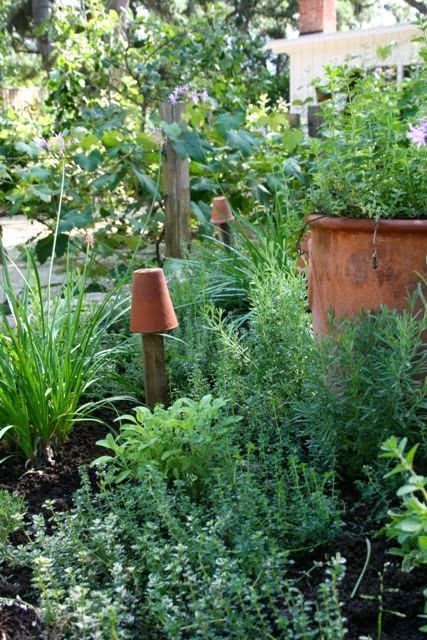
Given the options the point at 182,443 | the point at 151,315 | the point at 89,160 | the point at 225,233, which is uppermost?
the point at 89,160

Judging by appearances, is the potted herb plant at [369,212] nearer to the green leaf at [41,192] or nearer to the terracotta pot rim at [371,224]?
the terracotta pot rim at [371,224]

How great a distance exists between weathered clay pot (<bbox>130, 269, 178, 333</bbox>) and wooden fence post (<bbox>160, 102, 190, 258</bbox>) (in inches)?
79.2

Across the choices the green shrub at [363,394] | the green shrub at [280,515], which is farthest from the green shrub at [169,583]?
the green shrub at [363,394]

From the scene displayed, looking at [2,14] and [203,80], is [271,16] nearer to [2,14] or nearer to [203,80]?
[2,14]

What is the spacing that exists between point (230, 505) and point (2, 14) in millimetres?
19592

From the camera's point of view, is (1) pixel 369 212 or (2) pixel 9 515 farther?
(1) pixel 369 212

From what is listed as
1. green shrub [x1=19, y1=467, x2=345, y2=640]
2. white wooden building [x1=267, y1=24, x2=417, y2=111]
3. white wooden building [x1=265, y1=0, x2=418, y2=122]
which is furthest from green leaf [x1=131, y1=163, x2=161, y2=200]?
white wooden building [x1=265, y1=0, x2=418, y2=122]

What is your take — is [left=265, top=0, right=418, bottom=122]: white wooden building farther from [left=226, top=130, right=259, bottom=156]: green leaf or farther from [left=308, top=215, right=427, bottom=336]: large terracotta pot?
[left=308, top=215, right=427, bottom=336]: large terracotta pot

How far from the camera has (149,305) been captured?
2.19 m

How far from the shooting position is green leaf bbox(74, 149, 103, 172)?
4.18 metres

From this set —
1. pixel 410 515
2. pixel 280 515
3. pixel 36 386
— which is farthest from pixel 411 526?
pixel 36 386

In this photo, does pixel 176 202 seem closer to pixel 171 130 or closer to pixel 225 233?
pixel 171 130

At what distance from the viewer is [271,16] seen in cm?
2041

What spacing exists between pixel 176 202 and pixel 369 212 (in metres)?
2.39
